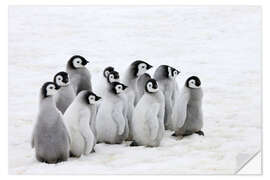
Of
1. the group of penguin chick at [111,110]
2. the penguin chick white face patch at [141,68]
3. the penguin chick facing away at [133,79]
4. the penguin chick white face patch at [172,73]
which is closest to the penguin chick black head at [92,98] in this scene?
the group of penguin chick at [111,110]

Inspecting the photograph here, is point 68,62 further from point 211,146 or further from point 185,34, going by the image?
point 211,146

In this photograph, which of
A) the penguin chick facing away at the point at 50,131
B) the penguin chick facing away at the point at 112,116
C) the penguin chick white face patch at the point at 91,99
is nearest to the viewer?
the penguin chick facing away at the point at 50,131

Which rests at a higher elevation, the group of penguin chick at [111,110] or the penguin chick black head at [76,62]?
the penguin chick black head at [76,62]

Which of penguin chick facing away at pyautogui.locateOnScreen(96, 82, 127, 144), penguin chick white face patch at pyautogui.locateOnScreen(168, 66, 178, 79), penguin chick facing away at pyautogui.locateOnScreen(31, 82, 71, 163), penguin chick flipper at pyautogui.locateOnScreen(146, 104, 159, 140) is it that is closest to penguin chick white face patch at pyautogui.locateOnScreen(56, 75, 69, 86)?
penguin chick facing away at pyautogui.locateOnScreen(31, 82, 71, 163)

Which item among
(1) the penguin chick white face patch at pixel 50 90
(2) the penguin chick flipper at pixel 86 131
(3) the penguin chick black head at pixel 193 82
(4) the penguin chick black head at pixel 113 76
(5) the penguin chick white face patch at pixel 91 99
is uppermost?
(4) the penguin chick black head at pixel 113 76

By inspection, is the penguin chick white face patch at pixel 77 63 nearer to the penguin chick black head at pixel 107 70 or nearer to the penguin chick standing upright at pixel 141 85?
the penguin chick black head at pixel 107 70

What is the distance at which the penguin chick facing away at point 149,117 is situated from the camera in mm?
3080

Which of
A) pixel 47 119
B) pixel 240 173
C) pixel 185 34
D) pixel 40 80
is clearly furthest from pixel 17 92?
pixel 240 173

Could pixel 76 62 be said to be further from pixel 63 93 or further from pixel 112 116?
pixel 112 116

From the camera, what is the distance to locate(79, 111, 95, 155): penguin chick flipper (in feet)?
9.73

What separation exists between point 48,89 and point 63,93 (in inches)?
5.7

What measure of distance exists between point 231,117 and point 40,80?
105cm

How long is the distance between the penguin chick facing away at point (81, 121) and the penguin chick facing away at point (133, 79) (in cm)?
24

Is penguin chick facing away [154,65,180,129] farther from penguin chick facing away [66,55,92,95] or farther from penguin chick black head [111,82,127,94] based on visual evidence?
penguin chick facing away [66,55,92,95]
